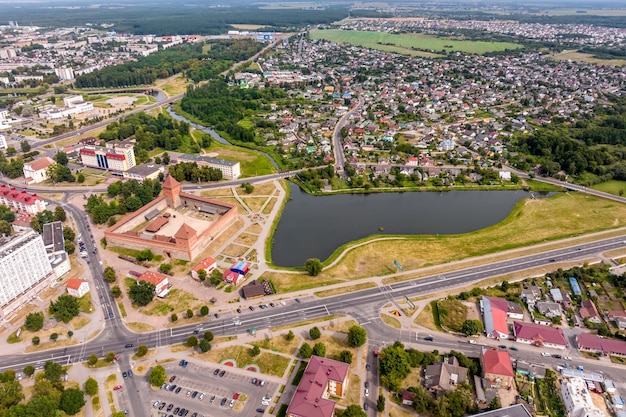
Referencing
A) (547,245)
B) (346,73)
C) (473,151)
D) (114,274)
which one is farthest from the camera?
(346,73)

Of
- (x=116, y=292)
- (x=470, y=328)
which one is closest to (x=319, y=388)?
(x=470, y=328)

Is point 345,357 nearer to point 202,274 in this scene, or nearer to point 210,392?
point 210,392

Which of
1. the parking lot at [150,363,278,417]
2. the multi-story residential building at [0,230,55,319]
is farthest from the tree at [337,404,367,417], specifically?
the multi-story residential building at [0,230,55,319]

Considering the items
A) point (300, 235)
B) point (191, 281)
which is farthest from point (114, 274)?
point (300, 235)

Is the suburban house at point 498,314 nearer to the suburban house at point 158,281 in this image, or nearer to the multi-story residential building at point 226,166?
the suburban house at point 158,281

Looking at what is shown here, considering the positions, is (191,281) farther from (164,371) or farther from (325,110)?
(325,110)

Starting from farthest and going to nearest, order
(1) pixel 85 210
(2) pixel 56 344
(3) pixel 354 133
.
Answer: (3) pixel 354 133 → (1) pixel 85 210 → (2) pixel 56 344
